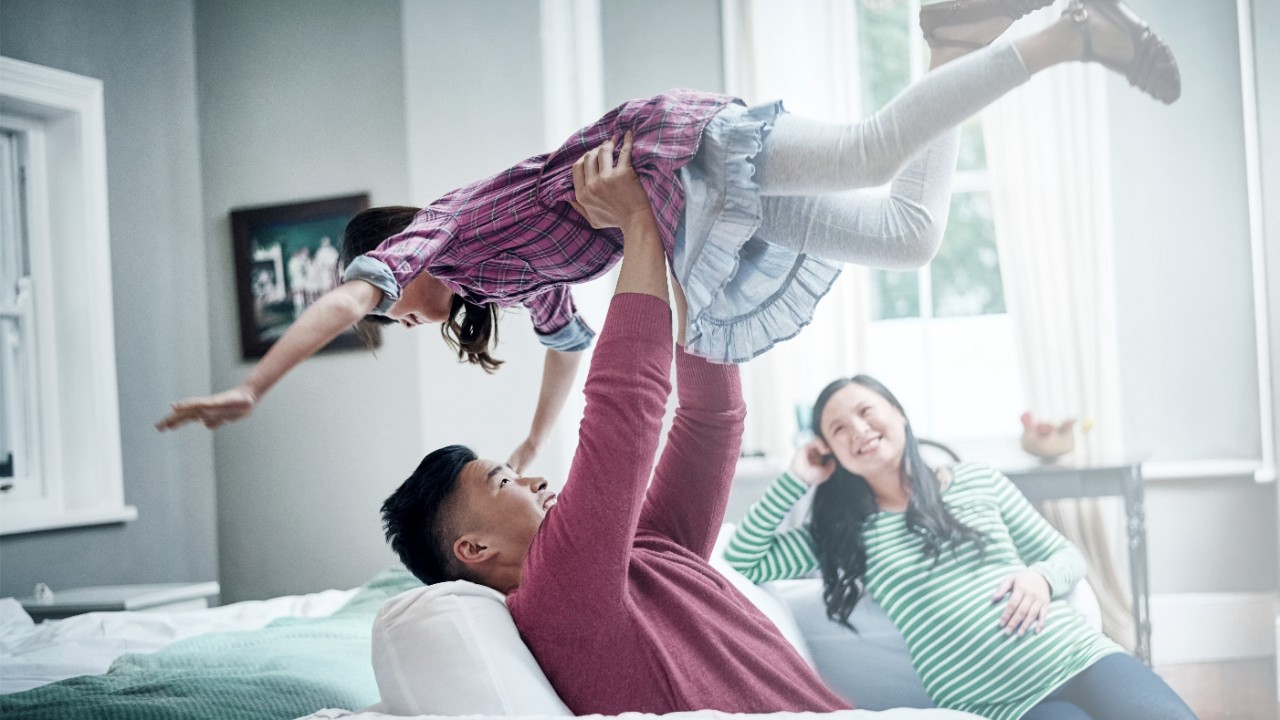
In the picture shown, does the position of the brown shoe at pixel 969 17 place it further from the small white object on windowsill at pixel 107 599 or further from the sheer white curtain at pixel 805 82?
the sheer white curtain at pixel 805 82

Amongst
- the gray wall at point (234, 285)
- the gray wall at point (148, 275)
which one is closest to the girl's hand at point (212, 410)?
the gray wall at point (148, 275)

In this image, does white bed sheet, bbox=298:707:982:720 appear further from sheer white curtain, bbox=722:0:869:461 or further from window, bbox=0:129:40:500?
sheer white curtain, bbox=722:0:869:461

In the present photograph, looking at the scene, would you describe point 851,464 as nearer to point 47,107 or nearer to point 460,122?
point 460,122

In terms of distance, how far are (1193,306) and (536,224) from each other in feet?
9.05

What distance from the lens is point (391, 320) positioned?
1424 millimetres

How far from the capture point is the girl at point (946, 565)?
1647 mm

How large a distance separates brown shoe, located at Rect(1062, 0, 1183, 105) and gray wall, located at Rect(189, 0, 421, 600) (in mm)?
2570

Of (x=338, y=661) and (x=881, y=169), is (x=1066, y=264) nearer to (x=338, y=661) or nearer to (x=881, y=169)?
(x=881, y=169)

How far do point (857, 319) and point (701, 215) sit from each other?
2.48 m

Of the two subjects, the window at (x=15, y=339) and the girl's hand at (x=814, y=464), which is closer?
the girl's hand at (x=814, y=464)

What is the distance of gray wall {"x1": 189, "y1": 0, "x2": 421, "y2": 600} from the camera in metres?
3.25

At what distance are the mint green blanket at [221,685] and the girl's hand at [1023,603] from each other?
102cm

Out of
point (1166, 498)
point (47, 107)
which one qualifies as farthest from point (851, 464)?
point (47, 107)

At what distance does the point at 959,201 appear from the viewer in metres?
3.50
